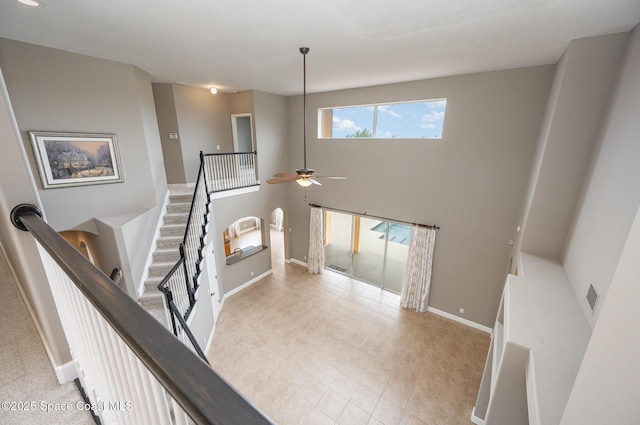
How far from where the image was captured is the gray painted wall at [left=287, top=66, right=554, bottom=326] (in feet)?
15.4

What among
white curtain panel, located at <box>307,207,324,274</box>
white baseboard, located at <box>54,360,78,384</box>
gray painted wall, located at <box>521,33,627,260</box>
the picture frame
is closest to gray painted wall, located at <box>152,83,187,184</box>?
the picture frame

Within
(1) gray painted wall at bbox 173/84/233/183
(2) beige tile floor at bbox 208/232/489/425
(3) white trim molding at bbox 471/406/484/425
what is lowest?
(2) beige tile floor at bbox 208/232/489/425

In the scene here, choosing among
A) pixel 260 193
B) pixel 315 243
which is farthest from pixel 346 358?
pixel 260 193

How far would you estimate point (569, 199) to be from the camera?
349 cm

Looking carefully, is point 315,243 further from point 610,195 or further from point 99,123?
point 610,195

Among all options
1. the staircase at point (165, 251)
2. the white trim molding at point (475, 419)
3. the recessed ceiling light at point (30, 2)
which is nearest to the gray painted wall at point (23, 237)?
the recessed ceiling light at point (30, 2)

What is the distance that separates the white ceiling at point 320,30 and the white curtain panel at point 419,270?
3.48m

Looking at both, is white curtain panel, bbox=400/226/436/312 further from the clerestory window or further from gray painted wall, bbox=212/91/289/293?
gray painted wall, bbox=212/91/289/293

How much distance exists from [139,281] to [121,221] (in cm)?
111

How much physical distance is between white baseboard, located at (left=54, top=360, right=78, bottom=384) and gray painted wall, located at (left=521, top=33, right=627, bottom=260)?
5.29 meters

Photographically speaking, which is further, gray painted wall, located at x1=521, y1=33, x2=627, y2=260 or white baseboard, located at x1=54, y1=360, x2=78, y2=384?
gray painted wall, located at x1=521, y1=33, x2=627, y2=260

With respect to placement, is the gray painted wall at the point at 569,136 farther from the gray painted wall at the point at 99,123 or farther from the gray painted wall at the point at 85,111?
the gray painted wall at the point at 85,111

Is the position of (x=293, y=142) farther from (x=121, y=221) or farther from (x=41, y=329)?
(x=41, y=329)

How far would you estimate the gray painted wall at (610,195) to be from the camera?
228 cm
